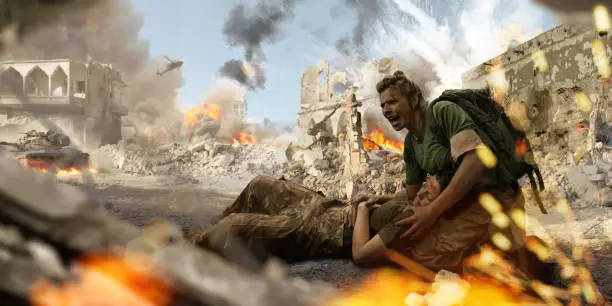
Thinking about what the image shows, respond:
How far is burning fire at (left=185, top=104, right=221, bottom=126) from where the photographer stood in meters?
29.7

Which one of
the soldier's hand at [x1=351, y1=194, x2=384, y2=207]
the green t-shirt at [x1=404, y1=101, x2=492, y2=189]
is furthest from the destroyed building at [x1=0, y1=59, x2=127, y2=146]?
the green t-shirt at [x1=404, y1=101, x2=492, y2=189]

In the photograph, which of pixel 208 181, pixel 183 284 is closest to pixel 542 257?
pixel 183 284

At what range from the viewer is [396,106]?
211cm

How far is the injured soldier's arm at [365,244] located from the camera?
2.05 m

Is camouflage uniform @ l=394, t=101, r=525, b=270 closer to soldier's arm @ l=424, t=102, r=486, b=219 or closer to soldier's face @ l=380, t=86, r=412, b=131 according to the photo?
soldier's arm @ l=424, t=102, r=486, b=219

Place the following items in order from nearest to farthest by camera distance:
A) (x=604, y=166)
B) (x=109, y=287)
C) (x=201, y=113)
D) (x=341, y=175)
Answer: (x=109, y=287) → (x=604, y=166) → (x=341, y=175) → (x=201, y=113)

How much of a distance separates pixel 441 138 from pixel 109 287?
72.8 inches

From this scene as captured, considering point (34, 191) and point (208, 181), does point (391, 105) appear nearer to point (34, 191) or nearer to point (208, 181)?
point (34, 191)

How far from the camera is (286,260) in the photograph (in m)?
2.34

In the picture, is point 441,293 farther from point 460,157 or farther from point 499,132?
point 499,132

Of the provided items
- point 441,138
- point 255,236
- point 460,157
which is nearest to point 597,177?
point 441,138

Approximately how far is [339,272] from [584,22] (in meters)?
10.3

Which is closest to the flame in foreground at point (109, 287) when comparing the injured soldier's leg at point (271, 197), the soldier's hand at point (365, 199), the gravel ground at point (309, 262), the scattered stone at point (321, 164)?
the gravel ground at point (309, 262)

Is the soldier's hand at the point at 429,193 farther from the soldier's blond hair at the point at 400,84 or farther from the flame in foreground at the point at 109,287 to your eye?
the flame in foreground at the point at 109,287
